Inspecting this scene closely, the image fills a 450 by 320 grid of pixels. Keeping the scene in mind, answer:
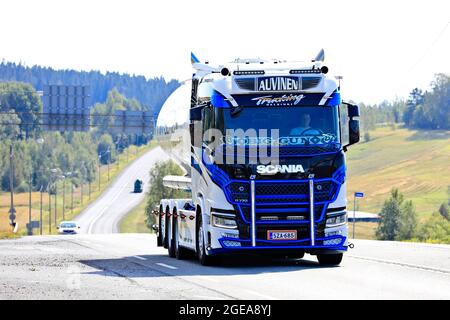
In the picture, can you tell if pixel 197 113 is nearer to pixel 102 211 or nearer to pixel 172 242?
pixel 172 242

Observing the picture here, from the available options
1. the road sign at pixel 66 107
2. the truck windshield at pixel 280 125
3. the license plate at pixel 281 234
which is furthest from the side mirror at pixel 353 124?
the road sign at pixel 66 107

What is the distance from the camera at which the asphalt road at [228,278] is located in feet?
50.0

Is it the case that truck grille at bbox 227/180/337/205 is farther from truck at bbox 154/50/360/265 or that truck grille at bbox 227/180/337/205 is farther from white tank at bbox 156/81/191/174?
white tank at bbox 156/81/191/174

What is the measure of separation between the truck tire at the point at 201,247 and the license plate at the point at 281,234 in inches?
53.5

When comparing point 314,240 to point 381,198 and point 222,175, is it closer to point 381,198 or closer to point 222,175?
point 222,175

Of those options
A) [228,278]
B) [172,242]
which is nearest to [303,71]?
[228,278]

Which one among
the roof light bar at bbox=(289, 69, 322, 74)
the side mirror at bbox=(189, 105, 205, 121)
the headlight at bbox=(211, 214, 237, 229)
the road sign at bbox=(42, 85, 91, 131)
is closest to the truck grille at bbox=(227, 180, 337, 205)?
the headlight at bbox=(211, 214, 237, 229)

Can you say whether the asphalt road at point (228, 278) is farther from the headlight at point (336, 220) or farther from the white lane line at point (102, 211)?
the white lane line at point (102, 211)

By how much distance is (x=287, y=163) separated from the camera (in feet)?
68.6

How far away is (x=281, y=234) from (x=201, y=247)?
196 cm

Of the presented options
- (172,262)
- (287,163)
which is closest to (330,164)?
(287,163)

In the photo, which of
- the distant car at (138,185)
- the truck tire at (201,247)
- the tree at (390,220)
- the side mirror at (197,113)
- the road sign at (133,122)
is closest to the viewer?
the truck tire at (201,247)
